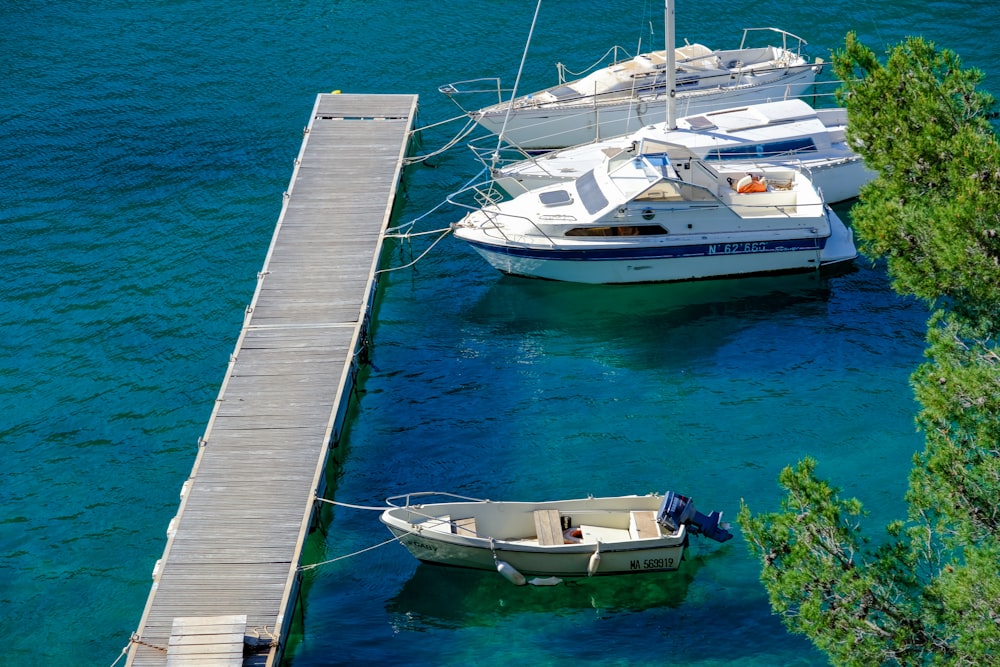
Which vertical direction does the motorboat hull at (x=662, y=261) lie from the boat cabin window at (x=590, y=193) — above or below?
below

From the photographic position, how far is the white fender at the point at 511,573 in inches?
1251

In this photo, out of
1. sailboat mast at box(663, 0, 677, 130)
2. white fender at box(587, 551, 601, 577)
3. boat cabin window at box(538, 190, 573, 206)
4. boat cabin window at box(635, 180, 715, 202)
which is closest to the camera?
white fender at box(587, 551, 601, 577)

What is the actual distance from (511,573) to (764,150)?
20778mm

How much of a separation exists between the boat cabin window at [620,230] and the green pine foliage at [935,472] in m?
17.7

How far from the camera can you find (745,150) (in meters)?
45.5

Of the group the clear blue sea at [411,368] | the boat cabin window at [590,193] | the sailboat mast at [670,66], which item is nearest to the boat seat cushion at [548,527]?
the clear blue sea at [411,368]

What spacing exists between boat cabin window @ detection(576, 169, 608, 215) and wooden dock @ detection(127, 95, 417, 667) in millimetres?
6884

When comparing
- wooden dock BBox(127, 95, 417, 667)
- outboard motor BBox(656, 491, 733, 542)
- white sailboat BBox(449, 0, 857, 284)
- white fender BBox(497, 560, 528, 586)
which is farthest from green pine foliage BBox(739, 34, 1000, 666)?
white sailboat BBox(449, 0, 857, 284)

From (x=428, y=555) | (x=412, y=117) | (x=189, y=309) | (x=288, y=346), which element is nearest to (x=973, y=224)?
(x=428, y=555)

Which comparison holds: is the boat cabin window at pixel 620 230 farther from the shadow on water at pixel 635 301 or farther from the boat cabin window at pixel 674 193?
the shadow on water at pixel 635 301

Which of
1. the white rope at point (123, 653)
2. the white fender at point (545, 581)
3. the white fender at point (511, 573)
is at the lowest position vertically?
the white fender at point (545, 581)

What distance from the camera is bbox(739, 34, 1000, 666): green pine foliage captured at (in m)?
22.1

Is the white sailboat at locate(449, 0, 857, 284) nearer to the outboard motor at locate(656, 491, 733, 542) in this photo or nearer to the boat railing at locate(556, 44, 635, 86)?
the boat railing at locate(556, 44, 635, 86)

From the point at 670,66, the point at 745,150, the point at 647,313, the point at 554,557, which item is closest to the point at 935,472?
the point at 554,557
